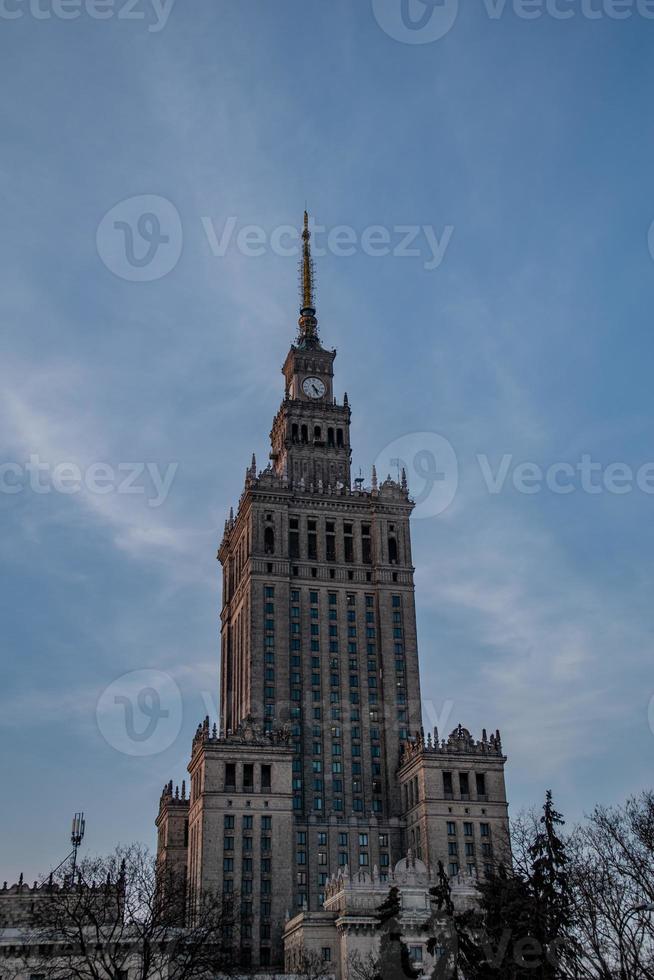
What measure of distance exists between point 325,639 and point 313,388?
47.6 m

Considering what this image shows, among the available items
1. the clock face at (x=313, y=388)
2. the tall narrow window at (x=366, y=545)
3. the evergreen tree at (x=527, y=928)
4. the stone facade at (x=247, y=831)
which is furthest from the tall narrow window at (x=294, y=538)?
the evergreen tree at (x=527, y=928)

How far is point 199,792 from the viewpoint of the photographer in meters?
131

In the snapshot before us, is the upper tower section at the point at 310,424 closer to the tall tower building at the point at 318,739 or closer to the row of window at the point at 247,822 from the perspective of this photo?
the tall tower building at the point at 318,739

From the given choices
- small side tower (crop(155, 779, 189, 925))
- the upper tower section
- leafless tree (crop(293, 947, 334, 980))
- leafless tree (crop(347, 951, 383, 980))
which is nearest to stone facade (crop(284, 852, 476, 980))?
leafless tree (crop(347, 951, 383, 980))

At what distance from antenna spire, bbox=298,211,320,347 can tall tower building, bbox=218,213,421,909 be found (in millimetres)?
20675

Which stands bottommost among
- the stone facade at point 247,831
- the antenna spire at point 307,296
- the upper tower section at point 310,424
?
the stone facade at point 247,831

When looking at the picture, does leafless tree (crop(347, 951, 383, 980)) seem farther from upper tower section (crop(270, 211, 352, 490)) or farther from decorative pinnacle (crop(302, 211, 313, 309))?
decorative pinnacle (crop(302, 211, 313, 309))

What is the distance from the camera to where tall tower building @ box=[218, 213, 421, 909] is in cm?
13650

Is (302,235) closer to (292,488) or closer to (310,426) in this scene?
(310,426)

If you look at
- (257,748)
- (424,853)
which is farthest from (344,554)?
(424,853)

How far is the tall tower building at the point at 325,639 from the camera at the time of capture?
13650 centimetres

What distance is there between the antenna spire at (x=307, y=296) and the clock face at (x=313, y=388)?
9234 mm

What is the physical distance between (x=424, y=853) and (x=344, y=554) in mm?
44757

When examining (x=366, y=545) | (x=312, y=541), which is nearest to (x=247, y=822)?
(x=312, y=541)
